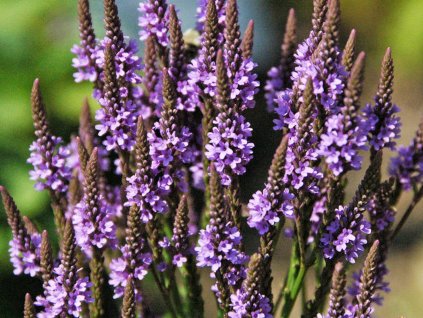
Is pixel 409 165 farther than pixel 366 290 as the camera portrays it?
Yes

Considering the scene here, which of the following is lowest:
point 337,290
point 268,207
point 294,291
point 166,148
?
point 337,290

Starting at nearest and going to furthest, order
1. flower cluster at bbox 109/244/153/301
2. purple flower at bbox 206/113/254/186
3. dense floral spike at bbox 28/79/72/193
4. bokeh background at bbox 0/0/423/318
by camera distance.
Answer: purple flower at bbox 206/113/254/186 → flower cluster at bbox 109/244/153/301 → dense floral spike at bbox 28/79/72/193 → bokeh background at bbox 0/0/423/318

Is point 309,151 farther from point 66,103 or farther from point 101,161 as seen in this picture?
point 66,103

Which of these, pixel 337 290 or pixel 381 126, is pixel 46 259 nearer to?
pixel 337 290

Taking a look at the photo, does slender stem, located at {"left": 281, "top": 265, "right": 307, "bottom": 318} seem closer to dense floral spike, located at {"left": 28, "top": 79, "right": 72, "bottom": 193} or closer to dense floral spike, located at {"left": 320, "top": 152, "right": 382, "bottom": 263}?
dense floral spike, located at {"left": 320, "top": 152, "right": 382, "bottom": 263}

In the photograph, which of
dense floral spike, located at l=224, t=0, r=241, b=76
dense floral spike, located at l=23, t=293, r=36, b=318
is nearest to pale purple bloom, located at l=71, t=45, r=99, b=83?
dense floral spike, located at l=224, t=0, r=241, b=76

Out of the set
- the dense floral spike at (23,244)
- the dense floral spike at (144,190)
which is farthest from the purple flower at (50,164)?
the dense floral spike at (144,190)

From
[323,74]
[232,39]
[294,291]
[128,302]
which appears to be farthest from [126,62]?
[294,291]

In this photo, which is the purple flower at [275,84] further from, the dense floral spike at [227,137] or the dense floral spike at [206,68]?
the dense floral spike at [227,137]
